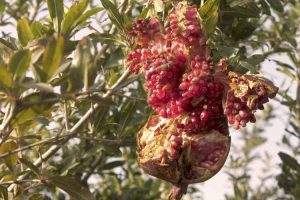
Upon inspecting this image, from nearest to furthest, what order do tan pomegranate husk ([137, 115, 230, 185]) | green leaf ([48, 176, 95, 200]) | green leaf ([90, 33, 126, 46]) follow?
tan pomegranate husk ([137, 115, 230, 185]) < green leaf ([48, 176, 95, 200]) < green leaf ([90, 33, 126, 46])

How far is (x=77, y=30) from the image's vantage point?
191cm

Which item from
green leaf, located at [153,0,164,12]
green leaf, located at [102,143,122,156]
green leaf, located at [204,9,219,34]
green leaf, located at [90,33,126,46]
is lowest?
green leaf, located at [102,143,122,156]

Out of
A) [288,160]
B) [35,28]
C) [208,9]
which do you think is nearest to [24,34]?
[35,28]

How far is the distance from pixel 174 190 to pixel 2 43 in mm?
833

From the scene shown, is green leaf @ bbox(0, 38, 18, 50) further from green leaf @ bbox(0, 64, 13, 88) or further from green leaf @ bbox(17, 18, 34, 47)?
green leaf @ bbox(0, 64, 13, 88)

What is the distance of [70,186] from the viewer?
62.7 inches

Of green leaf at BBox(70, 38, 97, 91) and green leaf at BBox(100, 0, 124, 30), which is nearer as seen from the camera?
green leaf at BBox(70, 38, 97, 91)

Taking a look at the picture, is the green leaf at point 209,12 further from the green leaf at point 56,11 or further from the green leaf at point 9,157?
the green leaf at point 9,157

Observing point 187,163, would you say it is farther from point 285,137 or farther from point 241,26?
point 285,137

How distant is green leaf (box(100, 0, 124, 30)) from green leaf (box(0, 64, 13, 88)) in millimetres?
656

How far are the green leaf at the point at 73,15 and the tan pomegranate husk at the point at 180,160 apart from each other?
0.51 m

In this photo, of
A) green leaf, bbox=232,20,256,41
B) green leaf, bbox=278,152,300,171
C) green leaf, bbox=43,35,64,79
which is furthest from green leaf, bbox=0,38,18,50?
green leaf, bbox=278,152,300,171

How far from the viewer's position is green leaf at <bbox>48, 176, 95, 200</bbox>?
1.59m

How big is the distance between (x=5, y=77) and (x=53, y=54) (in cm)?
15
